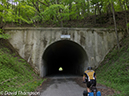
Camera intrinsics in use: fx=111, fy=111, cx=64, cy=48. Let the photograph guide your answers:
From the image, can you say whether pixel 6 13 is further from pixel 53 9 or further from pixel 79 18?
pixel 79 18

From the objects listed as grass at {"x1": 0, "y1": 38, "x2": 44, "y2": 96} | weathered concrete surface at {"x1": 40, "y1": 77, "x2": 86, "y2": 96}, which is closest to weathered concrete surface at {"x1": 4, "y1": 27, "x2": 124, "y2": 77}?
grass at {"x1": 0, "y1": 38, "x2": 44, "y2": 96}

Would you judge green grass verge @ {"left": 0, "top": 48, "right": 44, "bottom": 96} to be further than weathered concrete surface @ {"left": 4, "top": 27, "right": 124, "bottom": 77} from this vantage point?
No

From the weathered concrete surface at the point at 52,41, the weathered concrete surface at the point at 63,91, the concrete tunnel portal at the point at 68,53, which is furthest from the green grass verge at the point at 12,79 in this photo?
the concrete tunnel portal at the point at 68,53

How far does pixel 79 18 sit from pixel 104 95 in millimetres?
17652

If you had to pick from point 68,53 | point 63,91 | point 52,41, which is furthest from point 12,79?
point 68,53

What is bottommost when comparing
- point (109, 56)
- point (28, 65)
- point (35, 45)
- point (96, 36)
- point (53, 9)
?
point (28, 65)

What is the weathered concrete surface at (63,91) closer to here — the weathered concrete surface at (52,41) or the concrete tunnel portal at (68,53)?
the weathered concrete surface at (52,41)

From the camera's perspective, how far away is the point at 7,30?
12.4 meters

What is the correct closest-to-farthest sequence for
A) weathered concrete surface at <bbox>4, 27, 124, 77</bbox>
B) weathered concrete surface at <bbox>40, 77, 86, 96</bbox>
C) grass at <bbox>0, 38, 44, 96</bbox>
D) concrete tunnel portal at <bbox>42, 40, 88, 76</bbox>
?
grass at <bbox>0, 38, 44, 96</bbox>, weathered concrete surface at <bbox>40, 77, 86, 96</bbox>, weathered concrete surface at <bbox>4, 27, 124, 77</bbox>, concrete tunnel portal at <bbox>42, 40, 88, 76</bbox>

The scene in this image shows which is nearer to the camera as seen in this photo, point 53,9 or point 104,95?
point 104,95

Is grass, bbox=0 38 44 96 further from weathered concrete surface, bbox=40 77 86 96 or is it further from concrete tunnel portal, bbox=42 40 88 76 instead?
concrete tunnel portal, bbox=42 40 88 76

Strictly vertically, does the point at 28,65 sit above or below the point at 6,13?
below

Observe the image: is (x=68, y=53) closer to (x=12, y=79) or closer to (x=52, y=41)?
(x=52, y=41)

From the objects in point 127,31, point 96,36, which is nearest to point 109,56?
point 96,36
